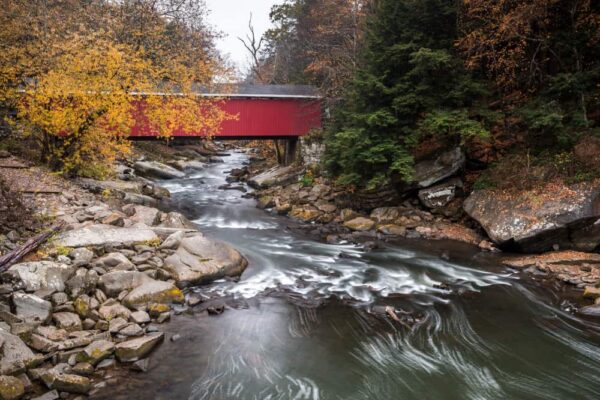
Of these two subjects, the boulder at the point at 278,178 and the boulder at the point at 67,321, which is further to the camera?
the boulder at the point at 278,178

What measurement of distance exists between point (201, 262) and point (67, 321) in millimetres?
3112

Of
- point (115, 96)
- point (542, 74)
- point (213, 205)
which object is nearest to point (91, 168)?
point (115, 96)

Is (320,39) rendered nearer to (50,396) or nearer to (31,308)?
(31,308)

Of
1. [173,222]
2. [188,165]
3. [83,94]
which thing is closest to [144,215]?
[173,222]

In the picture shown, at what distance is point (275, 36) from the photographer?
102 ft

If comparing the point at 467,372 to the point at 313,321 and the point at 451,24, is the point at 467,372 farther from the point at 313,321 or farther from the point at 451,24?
the point at 451,24

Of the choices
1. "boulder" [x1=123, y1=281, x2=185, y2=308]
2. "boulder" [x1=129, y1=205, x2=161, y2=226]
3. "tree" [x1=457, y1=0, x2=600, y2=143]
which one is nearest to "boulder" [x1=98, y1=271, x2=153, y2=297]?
"boulder" [x1=123, y1=281, x2=185, y2=308]

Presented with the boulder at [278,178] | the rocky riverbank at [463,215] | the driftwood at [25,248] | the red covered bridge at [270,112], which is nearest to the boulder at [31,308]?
the driftwood at [25,248]

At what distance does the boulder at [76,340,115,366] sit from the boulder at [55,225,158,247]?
2.82 m

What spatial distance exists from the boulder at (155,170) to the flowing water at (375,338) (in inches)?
→ 614

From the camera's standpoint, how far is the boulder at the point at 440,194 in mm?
13461

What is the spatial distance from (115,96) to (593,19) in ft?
44.5

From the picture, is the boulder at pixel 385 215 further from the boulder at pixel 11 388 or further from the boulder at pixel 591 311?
the boulder at pixel 11 388

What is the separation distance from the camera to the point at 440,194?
13.5 metres
